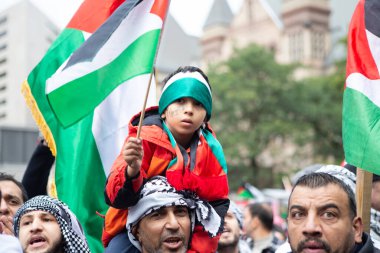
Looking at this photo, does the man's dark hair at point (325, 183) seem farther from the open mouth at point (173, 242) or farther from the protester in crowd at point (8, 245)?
the protester in crowd at point (8, 245)

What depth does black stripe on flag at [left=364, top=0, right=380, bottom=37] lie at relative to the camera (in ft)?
13.7

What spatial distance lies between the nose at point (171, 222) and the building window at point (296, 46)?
150 ft

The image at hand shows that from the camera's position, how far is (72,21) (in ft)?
16.8

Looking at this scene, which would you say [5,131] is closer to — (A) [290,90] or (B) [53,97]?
(A) [290,90]

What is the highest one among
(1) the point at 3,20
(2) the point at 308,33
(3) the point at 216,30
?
(3) the point at 216,30

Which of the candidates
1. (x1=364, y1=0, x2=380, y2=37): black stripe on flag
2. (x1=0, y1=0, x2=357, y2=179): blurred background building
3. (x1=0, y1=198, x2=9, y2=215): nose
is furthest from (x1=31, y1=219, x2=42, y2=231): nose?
(x1=0, y1=0, x2=357, y2=179): blurred background building

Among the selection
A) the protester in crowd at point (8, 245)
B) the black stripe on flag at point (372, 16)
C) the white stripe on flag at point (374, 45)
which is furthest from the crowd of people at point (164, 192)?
the black stripe on flag at point (372, 16)

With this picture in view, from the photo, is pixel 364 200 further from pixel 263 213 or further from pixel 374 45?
pixel 263 213

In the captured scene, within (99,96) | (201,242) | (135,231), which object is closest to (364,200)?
(201,242)

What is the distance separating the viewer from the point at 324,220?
2.89 metres

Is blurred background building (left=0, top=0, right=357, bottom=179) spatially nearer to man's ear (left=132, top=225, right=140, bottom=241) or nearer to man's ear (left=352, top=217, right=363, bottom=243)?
man's ear (left=132, top=225, right=140, bottom=241)

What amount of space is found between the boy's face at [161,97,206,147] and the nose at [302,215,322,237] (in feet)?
2.94

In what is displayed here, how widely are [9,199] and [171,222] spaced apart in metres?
1.30

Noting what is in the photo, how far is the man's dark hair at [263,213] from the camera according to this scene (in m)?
6.89
